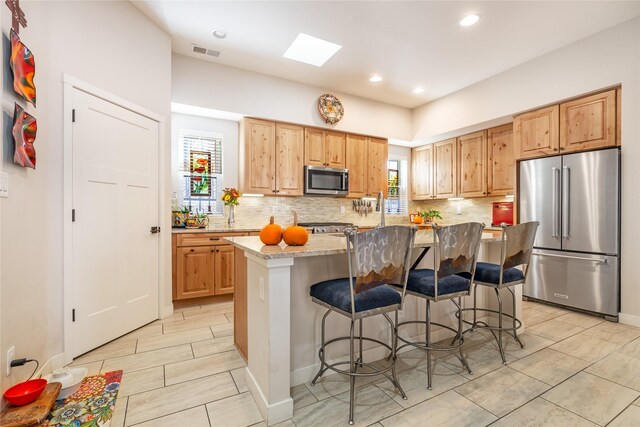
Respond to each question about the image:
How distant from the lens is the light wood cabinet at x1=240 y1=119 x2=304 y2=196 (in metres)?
4.25

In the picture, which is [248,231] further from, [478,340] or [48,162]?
[478,340]

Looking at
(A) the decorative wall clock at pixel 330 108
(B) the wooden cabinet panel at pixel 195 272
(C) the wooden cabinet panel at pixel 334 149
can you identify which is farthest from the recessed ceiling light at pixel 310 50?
(B) the wooden cabinet panel at pixel 195 272

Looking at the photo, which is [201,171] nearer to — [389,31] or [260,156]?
[260,156]

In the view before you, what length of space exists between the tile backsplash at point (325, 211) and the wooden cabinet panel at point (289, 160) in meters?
0.37

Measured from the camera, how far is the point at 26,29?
189cm

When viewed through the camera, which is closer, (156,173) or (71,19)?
(71,19)

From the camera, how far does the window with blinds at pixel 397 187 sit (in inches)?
241

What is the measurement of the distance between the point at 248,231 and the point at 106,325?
5.87 feet

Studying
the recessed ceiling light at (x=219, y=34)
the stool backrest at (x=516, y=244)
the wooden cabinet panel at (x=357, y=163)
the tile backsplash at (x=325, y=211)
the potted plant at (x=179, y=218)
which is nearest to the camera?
the stool backrest at (x=516, y=244)

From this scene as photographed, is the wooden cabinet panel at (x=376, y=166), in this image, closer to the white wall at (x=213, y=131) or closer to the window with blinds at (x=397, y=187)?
the window with blinds at (x=397, y=187)

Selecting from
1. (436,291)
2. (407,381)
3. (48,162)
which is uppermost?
(48,162)

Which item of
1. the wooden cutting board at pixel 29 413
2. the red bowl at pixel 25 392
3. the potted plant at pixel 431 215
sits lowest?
the wooden cutting board at pixel 29 413

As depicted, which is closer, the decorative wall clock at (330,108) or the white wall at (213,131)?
the white wall at (213,131)

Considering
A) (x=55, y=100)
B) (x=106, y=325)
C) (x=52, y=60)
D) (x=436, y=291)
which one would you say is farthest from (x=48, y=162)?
(x=436, y=291)
